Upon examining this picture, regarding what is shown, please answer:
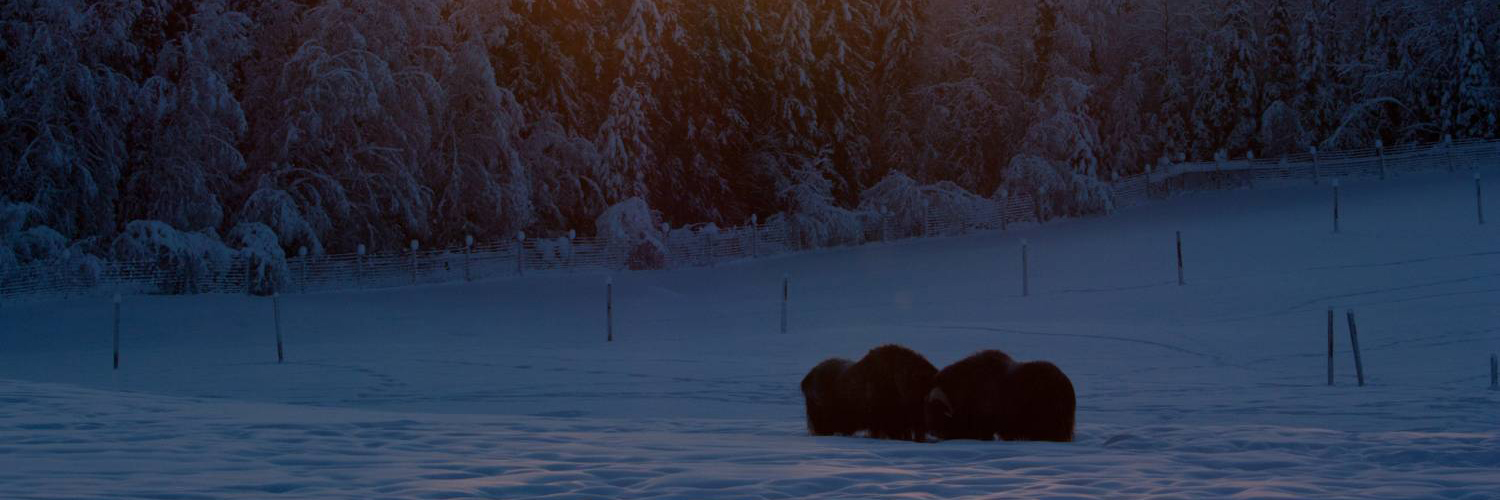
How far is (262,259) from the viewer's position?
3184 centimetres

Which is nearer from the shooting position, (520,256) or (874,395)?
(874,395)

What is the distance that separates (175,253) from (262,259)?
71.5 inches

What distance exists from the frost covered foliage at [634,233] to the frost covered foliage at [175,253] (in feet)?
33.5

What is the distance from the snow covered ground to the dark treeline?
10.7 feet

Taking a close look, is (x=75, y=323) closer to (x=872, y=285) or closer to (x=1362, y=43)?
(x=872, y=285)

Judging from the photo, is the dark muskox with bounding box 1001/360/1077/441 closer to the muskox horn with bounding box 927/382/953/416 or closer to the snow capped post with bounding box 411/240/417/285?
the muskox horn with bounding box 927/382/953/416

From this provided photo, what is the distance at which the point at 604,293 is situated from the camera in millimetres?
34812

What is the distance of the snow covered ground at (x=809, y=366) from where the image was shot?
6.72m

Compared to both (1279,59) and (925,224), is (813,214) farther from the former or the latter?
(1279,59)

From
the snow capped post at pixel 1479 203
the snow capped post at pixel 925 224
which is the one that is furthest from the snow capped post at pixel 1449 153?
the snow capped post at pixel 925 224

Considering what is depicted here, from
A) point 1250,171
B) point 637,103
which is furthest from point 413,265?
point 1250,171

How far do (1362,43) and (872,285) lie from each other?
100.0 ft

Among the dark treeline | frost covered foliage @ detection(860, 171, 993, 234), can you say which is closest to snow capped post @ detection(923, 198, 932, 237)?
frost covered foliage @ detection(860, 171, 993, 234)

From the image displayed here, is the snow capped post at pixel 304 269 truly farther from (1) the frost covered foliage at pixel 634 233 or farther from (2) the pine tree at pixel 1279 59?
(2) the pine tree at pixel 1279 59
